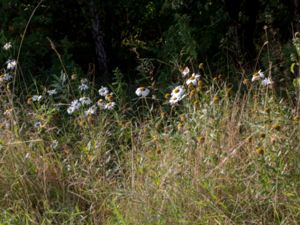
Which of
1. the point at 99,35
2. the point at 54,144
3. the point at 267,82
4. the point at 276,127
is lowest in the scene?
the point at 99,35

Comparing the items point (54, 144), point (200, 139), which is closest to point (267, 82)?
point (200, 139)

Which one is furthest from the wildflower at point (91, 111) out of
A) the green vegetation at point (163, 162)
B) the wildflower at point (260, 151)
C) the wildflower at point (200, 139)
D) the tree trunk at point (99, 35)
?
the tree trunk at point (99, 35)

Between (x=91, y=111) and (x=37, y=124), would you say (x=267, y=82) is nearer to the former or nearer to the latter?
(x=91, y=111)

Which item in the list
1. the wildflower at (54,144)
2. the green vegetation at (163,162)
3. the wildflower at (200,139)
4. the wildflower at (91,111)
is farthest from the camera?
the wildflower at (91,111)

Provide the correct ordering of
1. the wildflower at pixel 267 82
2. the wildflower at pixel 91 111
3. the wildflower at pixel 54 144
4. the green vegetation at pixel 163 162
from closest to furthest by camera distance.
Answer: the green vegetation at pixel 163 162 < the wildflower at pixel 267 82 < the wildflower at pixel 54 144 < the wildflower at pixel 91 111

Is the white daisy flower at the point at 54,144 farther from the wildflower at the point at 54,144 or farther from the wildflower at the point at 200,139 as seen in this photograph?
the wildflower at the point at 200,139

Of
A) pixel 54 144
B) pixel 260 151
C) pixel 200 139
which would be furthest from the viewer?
pixel 54 144

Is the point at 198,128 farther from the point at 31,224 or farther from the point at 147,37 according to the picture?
the point at 147,37

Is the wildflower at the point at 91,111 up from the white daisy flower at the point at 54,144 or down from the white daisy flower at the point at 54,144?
up

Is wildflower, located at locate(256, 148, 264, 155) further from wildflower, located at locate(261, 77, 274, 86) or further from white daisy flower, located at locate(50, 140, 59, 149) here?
white daisy flower, located at locate(50, 140, 59, 149)

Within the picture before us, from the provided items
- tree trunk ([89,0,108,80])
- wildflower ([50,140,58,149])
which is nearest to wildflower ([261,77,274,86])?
wildflower ([50,140,58,149])

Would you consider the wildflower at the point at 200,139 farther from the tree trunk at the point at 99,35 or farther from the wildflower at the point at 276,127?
the tree trunk at the point at 99,35

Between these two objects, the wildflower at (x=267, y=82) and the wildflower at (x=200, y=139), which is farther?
the wildflower at (x=267, y=82)

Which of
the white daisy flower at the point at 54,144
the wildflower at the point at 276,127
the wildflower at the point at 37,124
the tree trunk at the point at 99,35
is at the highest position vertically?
the wildflower at the point at 276,127
